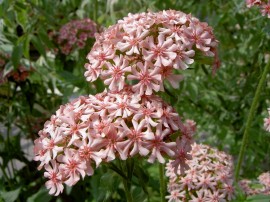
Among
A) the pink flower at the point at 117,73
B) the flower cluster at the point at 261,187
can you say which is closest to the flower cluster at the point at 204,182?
the flower cluster at the point at 261,187

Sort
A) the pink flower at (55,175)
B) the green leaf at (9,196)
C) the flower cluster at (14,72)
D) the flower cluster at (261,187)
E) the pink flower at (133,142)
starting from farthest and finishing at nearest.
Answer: the flower cluster at (14,72) < the green leaf at (9,196) < the flower cluster at (261,187) < the pink flower at (55,175) < the pink flower at (133,142)

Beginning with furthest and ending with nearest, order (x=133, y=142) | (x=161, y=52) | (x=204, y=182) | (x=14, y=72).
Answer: (x=14, y=72) < (x=204, y=182) < (x=161, y=52) < (x=133, y=142)

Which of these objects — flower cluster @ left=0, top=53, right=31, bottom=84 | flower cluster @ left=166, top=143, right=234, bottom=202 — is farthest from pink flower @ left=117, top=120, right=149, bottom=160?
flower cluster @ left=0, top=53, right=31, bottom=84

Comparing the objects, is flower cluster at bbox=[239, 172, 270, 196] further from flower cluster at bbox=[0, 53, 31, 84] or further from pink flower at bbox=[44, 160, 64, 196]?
flower cluster at bbox=[0, 53, 31, 84]

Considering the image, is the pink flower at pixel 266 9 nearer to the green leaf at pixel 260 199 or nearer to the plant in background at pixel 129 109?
the plant in background at pixel 129 109

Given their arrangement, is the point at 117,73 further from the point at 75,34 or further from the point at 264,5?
the point at 75,34

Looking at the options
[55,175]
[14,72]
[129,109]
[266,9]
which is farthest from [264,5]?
[14,72]
